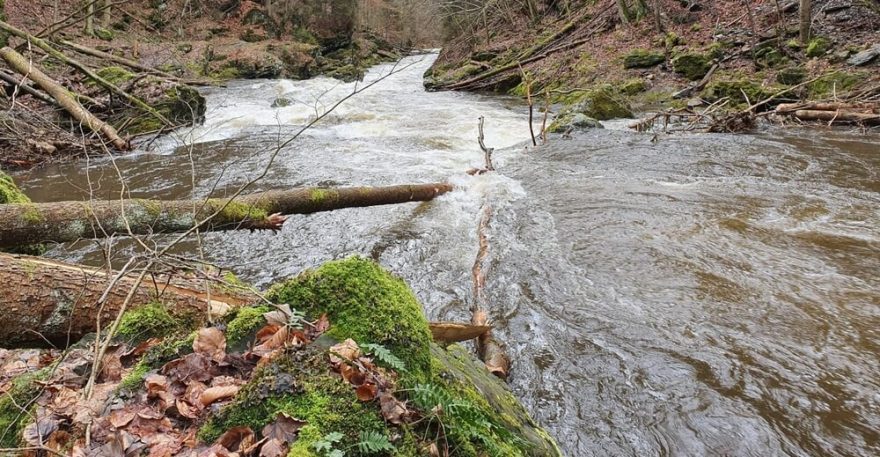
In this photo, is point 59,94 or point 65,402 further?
point 59,94

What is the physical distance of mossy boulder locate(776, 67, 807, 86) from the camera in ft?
41.3

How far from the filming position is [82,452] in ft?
5.49

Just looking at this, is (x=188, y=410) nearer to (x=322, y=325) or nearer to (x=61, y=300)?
(x=322, y=325)

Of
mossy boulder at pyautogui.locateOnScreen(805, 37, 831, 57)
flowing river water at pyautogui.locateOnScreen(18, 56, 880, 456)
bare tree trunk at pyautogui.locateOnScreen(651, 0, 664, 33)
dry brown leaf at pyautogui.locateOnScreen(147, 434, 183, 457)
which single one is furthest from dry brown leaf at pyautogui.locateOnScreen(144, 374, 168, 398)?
bare tree trunk at pyautogui.locateOnScreen(651, 0, 664, 33)

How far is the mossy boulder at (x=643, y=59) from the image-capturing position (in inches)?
696

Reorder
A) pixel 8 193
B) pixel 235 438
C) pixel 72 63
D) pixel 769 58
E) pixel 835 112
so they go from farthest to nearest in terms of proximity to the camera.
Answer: pixel 769 58 → pixel 835 112 → pixel 72 63 → pixel 8 193 → pixel 235 438

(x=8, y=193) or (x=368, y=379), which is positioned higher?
(x=368, y=379)

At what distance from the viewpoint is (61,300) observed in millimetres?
3184

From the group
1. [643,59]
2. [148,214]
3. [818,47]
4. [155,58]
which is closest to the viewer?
[148,214]

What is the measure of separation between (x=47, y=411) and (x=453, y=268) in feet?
13.0

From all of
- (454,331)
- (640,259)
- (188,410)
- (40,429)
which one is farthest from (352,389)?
(640,259)

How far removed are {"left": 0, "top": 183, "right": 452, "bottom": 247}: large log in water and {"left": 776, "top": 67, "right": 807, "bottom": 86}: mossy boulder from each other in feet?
40.9

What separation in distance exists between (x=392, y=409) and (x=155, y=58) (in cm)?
2966

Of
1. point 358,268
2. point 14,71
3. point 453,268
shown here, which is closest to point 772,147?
point 453,268
